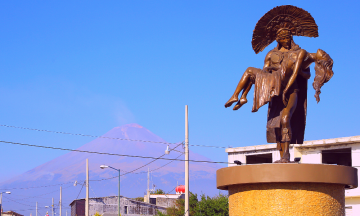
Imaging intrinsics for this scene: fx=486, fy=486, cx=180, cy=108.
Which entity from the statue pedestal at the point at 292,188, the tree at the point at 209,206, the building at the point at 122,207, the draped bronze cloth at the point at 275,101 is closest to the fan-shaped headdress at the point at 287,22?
the draped bronze cloth at the point at 275,101

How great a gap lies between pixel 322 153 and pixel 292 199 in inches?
993

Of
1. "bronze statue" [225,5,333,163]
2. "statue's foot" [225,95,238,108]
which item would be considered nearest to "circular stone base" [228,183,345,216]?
"bronze statue" [225,5,333,163]

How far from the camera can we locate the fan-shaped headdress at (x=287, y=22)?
788 centimetres

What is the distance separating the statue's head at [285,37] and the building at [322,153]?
20.4 metres

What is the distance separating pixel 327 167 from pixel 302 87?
1781mm

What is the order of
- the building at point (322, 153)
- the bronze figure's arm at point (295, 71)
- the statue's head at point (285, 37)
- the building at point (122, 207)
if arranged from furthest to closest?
1. the building at point (122, 207)
2. the building at point (322, 153)
3. the statue's head at point (285, 37)
4. the bronze figure's arm at point (295, 71)

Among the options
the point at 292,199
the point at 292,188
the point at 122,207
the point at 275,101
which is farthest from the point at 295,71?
the point at 122,207

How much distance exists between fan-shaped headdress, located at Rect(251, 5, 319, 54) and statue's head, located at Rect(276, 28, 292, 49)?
64 millimetres

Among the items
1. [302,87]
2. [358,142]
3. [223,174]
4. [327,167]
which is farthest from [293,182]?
[358,142]

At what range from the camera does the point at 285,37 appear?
314 inches

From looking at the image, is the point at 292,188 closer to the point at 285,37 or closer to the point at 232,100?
the point at 232,100

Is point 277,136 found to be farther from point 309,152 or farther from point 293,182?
point 309,152

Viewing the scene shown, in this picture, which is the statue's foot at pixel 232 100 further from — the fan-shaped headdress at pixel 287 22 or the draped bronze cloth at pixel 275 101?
the fan-shaped headdress at pixel 287 22

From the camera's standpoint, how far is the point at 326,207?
21.5 feet
